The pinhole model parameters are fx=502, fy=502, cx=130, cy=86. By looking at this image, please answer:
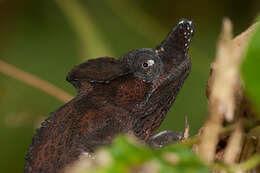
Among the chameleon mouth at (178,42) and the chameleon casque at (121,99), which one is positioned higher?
the chameleon mouth at (178,42)

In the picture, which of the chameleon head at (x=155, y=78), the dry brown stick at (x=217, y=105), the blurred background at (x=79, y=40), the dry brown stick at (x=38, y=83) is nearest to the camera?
the dry brown stick at (x=217, y=105)

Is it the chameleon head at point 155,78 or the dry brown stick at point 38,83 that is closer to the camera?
the chameleon head at point 155,78

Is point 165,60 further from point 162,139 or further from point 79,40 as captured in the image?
point 79,40

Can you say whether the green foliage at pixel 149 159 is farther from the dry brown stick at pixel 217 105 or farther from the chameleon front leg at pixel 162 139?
the chameleon front leg at pixel 162 139

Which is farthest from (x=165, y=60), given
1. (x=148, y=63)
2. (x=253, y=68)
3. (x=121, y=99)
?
(x=253, y=68)

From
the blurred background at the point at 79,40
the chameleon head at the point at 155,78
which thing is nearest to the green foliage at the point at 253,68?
the chameleon head at the point at 155,78

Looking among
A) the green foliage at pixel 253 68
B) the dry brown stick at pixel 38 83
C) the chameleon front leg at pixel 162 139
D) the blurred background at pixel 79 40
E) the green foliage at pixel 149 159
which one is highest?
the blurred background at pixel 79 40
